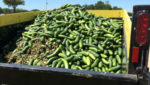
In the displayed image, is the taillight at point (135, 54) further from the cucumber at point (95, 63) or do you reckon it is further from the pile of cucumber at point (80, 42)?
the cucumber at point (95, 63)

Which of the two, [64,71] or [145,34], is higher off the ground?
[145,34]

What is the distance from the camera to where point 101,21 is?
510cm

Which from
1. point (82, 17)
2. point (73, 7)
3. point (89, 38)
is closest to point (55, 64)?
point (89, 38)

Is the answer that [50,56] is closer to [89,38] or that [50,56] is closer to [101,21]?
[89,38]

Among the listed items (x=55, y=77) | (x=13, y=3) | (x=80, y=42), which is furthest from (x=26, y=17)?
(x=13, y=3)

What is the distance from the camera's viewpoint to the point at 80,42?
3.75m

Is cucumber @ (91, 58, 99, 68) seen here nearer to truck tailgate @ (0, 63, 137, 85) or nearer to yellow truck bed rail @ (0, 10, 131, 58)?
yellow truck bed rail @ (0, 10, 131, 58)

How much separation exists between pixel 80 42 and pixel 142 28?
7.03ft

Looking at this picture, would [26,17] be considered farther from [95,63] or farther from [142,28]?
[142,28]

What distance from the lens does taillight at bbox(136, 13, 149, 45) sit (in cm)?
165

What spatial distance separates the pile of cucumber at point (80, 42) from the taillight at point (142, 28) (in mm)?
1100

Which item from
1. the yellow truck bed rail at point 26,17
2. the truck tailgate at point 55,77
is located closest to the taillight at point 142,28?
the truck tailgate at point 55,77

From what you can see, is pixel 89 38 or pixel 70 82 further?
pixel 89 38

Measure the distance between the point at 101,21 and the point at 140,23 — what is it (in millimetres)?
3460
